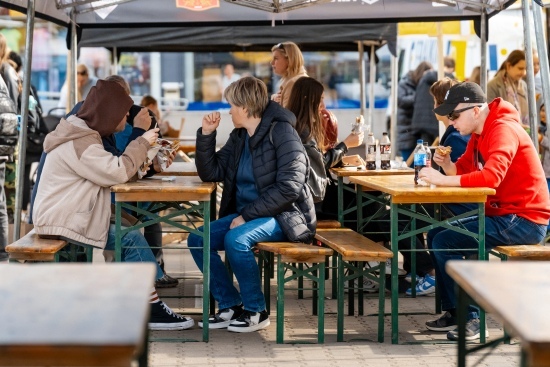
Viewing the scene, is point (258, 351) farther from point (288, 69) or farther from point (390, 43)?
point (390, 43)

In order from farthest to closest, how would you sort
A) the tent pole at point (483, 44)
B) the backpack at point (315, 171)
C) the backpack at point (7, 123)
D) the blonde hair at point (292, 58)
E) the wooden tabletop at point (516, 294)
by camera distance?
the tent pole at point (483, 44), the blonde hair at point (292, 58), the backpack at point (7, 123), the backpack at point (315, 171), the wooden tabletop at point (516, 294)

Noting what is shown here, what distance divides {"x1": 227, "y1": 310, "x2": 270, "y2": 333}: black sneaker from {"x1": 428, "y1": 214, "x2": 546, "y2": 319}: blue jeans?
1107 mm

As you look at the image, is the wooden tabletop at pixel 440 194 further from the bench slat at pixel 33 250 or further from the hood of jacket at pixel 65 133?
the bench slat at pixel 33 250

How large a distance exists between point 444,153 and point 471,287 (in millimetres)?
3137

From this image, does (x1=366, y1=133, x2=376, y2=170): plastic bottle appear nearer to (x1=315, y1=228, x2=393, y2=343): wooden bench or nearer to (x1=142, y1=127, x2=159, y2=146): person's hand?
(x1=315, y1=228, x2=393, y2=343): wooden bench

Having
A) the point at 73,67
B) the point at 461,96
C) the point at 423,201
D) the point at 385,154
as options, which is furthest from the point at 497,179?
the point at 73,67

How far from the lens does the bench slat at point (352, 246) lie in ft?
18.3

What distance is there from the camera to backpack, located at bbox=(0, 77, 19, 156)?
25.5ft

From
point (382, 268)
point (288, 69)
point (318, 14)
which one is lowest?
point (382, 268)

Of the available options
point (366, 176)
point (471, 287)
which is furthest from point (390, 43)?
point (471, 287)

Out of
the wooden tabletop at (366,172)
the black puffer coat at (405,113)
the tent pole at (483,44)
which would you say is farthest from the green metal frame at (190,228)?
the black puffer coat at (405,113)

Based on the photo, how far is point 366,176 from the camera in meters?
6.84

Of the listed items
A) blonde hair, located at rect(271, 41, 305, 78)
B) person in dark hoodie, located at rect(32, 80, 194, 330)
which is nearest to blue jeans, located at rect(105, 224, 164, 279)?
person in dark hoodie, located at rect(32, 80, 194, 330)

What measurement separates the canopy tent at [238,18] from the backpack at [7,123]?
2.55 feet
